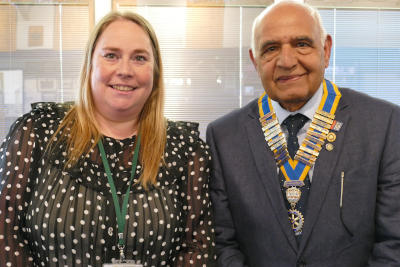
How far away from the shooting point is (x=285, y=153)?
2014 millimetres

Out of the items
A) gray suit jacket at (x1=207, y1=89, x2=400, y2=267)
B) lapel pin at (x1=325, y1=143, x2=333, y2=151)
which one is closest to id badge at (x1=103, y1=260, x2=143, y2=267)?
gray suit jacket at (x1=207, y1=89, x2=400, y2=267)

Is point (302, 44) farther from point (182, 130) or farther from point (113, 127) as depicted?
point (113, 127)

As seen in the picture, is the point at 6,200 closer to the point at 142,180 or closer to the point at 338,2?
the point at 142,180

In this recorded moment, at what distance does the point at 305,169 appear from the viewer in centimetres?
196

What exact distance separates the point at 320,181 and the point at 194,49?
2480mm

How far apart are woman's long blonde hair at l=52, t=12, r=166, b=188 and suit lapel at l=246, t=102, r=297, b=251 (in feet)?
1.43

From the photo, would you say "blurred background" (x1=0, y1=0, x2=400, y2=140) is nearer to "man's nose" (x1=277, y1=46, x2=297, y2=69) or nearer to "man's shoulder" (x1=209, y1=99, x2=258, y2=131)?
"man's shoulder" (x1=209, y1=99, x2=258, y2=131)

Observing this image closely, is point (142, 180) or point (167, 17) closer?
point (142, 180)

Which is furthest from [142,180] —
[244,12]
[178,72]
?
[244,12]

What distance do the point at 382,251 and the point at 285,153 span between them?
578 millimetres

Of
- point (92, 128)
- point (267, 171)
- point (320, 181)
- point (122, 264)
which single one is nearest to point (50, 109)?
point (92, 128)

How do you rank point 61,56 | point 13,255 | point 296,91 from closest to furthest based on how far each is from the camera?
point 13,255, point 296,91, point 61,56

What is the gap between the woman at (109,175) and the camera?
179 cm

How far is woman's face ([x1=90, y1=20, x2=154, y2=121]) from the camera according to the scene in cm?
188
